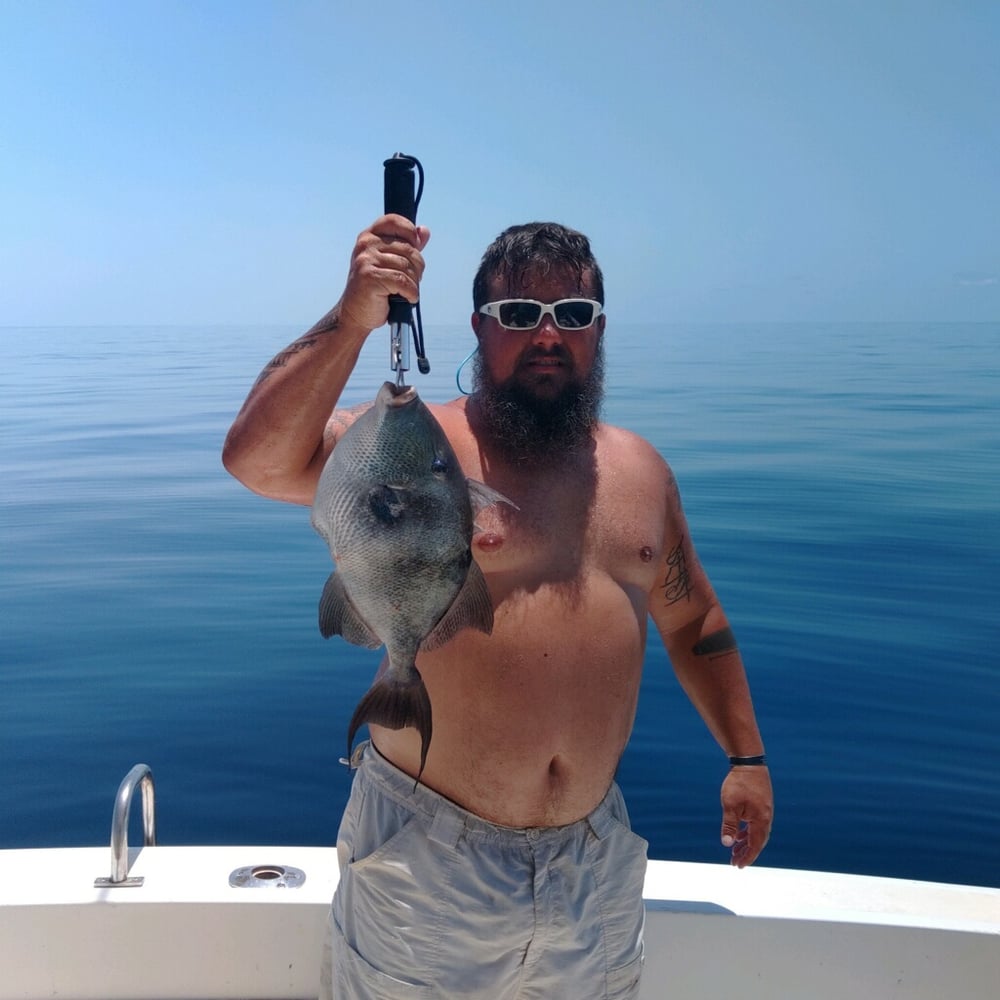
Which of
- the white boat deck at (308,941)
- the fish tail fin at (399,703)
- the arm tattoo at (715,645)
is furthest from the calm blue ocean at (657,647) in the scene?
the fish tail fin at (399,703)

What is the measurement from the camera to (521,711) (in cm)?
207

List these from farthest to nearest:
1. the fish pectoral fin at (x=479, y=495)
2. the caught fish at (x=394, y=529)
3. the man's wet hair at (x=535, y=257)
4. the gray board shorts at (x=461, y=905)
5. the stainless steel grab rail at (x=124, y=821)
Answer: the stainless steel grab rail at (x=124, y=821) → the man's wet hair at (x=535, y=257) → the gray board shorts at (x=461, y=905) → the fish pectoral fin at (x=479, y=495) → the caught fish at (x=394, y=529)

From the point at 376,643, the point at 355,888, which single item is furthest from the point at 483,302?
the point at 355,888

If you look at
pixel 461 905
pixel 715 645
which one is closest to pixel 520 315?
pixel 715 645

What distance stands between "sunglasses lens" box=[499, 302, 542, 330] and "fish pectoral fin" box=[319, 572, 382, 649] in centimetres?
87

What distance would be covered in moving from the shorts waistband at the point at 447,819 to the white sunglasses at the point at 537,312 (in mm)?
957

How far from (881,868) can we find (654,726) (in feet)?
4.58

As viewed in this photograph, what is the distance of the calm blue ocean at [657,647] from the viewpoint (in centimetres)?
459

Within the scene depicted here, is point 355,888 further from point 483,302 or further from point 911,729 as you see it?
point 911,729

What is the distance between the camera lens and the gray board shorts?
1.98 m

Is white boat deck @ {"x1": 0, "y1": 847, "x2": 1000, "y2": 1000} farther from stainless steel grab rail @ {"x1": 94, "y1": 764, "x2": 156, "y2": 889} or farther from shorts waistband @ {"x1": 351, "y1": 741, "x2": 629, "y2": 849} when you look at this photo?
shorts waistband @ {"x1": 351, "y1": 741, "x2": 629, "y2": 849}

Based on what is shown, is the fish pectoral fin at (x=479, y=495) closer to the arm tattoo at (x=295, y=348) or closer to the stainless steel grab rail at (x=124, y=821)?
the arm tattoo at (x=295, y=348)

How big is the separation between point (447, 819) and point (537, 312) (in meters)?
1.06

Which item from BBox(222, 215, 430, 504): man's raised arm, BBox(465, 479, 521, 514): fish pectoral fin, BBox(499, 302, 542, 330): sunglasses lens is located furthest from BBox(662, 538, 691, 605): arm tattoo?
BBox(465, 479, 521, 514): fish pectoral fin
